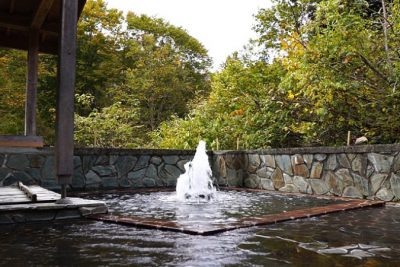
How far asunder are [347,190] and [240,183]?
2.61 m

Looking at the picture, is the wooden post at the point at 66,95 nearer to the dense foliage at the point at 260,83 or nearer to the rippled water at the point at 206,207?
the rippled water at the point at 206,207

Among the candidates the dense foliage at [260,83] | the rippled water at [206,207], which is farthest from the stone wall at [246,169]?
the dense foliage at [260,83]

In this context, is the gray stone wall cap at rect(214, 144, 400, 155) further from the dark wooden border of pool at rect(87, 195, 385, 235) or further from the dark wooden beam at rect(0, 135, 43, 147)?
the dark wooden beam at rect(0, 135, 43, 147)

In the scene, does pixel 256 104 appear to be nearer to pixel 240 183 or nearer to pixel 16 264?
pixel 240 183

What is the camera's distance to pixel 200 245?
119 inches

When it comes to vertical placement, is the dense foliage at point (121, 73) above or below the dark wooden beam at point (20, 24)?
above

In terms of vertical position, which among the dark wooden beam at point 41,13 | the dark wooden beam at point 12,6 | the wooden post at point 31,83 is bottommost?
the wooden post at point 31,83

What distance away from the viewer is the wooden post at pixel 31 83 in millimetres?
6996

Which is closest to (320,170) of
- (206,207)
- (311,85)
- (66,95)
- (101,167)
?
(311,85)

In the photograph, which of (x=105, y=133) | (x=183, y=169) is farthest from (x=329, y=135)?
(x=105, y=133)

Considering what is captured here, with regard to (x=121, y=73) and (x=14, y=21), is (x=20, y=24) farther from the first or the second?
(x=121, y=73)

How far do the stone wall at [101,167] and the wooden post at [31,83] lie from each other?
18.9 inches

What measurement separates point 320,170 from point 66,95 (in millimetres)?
4529

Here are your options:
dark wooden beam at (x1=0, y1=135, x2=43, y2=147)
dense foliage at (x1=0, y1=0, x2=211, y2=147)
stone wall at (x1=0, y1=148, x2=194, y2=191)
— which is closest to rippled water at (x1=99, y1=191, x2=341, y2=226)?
stone wall at (x1=0, y1=148, x2=194, y2=191)
